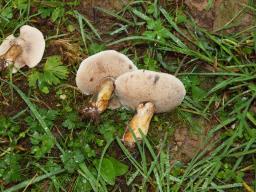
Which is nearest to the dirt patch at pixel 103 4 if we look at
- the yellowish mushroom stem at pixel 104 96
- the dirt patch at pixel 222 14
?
the dirt patch at pixel 222 14

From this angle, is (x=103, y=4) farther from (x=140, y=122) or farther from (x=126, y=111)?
(x=140, y=122)

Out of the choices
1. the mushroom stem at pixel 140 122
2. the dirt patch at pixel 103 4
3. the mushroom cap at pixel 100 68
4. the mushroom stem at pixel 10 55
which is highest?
the dirt patch at pixel 103 4

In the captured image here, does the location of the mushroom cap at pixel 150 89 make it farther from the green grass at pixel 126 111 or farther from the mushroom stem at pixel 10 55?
the mushroom stem at pixel 10 55

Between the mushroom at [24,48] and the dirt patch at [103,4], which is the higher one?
the dirt patch at [103,4]

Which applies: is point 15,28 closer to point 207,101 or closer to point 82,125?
point 82,125

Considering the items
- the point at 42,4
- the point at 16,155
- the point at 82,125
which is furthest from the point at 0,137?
the point at 42,4
